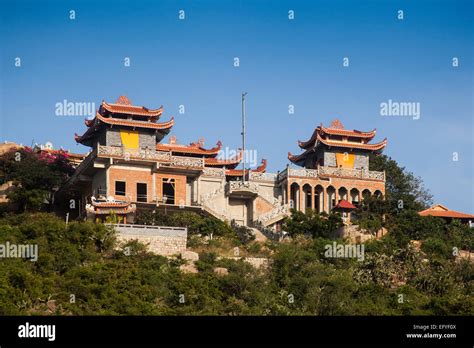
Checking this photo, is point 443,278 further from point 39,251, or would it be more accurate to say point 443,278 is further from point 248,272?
point 39,251

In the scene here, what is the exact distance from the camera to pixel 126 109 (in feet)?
176

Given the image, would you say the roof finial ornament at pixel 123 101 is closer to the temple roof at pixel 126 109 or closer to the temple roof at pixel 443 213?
the temple roof at pixel 126 109

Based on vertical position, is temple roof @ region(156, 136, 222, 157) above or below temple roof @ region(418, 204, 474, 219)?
above

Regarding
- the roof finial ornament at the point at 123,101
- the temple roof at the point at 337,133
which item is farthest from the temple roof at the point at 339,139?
the roof finial ornament at the point at 123,101

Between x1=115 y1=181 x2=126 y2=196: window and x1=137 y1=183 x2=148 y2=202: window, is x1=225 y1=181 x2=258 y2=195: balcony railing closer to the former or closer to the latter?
x1=137 y1=183 x2=148 y2=202: window

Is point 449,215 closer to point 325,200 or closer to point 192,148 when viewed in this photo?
point 325,200

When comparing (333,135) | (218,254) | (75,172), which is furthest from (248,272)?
(333,135)

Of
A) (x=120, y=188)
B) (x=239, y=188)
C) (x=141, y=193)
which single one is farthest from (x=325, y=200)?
(x=120, y=188)

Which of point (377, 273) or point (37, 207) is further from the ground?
point (37, 207)

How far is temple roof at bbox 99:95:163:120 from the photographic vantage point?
53031mm

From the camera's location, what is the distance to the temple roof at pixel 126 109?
5303 centimetres

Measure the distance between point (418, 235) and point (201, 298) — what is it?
15261 mm

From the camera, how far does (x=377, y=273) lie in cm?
4400

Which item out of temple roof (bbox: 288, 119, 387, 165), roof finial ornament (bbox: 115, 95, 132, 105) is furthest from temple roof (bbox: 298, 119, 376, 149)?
roof finial ornament (bbox: 115, 95, 132, 105)
